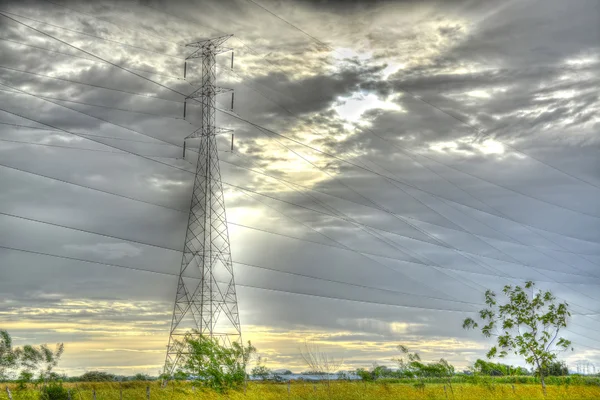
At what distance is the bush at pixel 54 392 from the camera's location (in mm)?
29359

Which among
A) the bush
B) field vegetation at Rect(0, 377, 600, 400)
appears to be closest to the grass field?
field vegetation at Rect(0, 377, 600, 400)

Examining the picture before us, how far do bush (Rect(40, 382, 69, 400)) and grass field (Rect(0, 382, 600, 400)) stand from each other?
32cm

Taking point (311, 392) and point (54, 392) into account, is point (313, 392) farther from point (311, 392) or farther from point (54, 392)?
point (54, 392)

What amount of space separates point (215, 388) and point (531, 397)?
20.7 metres

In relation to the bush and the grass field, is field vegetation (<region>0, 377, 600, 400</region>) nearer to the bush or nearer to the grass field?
the grass field

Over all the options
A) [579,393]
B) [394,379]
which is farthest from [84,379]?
[579,393]

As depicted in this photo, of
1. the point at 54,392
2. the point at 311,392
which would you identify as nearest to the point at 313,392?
the point at 311,392

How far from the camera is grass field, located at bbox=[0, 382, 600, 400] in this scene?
28438 mm

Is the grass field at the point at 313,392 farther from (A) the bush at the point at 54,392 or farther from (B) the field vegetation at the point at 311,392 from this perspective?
(A) the bush at the point at 54,392

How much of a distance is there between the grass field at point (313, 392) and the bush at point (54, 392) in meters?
0.32

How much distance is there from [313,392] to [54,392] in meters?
12.8

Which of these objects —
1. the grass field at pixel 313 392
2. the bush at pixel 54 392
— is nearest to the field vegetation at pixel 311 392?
the grass field at pixel 313 392

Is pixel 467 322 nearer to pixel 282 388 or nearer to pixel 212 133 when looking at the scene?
pixel 282 388

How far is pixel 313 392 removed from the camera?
32219 mm
